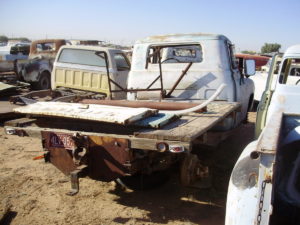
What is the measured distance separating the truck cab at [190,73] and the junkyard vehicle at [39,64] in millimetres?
7245

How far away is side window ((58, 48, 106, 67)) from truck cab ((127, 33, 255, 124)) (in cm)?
286

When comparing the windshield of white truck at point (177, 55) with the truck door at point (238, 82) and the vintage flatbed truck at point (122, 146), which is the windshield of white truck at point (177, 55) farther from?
the vintage flatbed truck at point (122, 146)

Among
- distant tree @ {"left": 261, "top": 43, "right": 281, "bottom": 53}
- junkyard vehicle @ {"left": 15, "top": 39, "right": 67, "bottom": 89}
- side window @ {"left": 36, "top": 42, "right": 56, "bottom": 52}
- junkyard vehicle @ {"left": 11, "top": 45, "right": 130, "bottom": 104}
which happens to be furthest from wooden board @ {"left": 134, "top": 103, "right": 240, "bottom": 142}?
distant tree @ {"left": 261, "top": 43, "right": 281, "bottom": 53}

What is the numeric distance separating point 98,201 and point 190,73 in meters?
2.21

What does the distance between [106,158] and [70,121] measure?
823 mm

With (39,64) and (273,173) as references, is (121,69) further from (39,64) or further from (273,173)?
(273,173)

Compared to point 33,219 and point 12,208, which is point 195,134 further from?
Answer: point 12,208

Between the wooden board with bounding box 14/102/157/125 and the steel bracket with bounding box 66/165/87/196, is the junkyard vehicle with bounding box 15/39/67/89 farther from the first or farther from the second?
the steel bracket with bounding box 66/165/87/196

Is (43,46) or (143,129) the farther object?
(43,46)

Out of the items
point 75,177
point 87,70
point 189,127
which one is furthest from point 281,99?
point 87,70

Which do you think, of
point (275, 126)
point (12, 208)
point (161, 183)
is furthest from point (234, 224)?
point (12, 208)

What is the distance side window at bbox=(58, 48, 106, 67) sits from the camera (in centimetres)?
791

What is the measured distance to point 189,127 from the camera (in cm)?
305

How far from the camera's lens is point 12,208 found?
3523 mm
